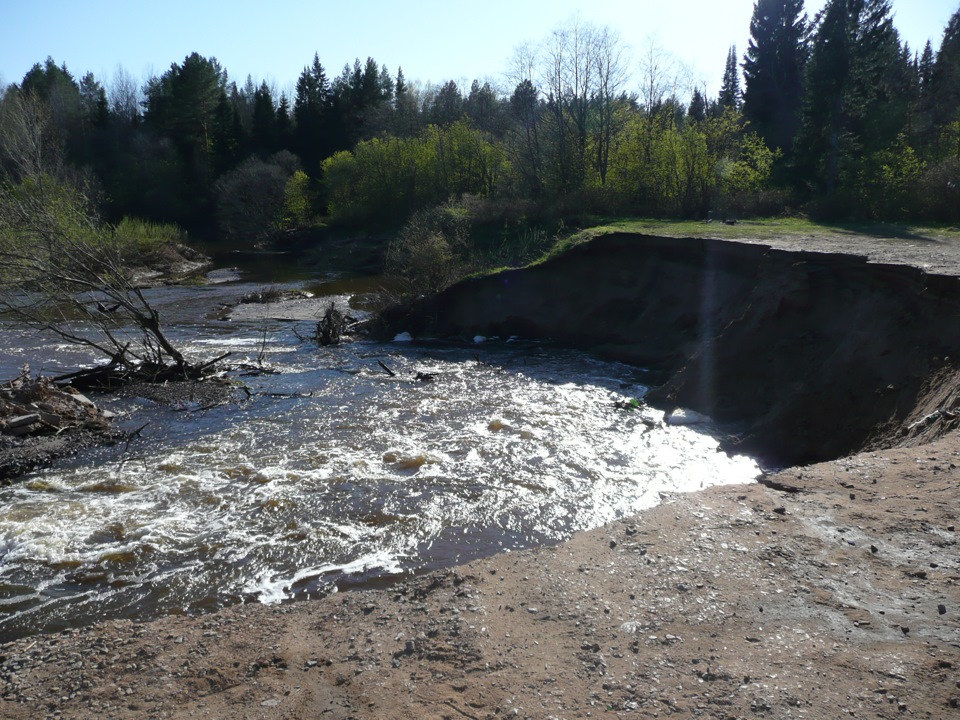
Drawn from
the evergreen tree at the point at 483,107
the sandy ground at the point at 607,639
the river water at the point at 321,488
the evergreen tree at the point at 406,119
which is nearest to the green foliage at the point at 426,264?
the river water at the point at 321,488

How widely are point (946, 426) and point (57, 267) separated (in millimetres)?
13156

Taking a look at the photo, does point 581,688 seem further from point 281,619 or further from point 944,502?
point 944,502

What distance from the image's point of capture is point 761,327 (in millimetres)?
11945

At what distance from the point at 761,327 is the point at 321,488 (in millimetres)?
7997

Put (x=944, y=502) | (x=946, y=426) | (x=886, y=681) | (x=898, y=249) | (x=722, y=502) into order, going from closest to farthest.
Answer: (x=886, y=681) < (x=944, y=502) < (x=722, y=502) < (x=946, y=426) < (x=898, y=249)

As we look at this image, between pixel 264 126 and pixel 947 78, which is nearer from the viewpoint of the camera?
pixel 947 78

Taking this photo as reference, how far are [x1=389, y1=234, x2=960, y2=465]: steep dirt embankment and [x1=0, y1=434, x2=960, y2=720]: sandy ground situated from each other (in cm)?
293

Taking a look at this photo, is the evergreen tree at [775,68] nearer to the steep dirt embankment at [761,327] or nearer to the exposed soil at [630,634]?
the steep dirt embankment at [761,327]

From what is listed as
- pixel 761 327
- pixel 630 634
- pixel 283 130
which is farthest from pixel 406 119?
pixel 630 634

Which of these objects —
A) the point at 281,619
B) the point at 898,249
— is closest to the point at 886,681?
the point at 281,619

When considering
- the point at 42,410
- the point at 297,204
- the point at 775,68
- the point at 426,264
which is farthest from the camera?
the point at 297,204

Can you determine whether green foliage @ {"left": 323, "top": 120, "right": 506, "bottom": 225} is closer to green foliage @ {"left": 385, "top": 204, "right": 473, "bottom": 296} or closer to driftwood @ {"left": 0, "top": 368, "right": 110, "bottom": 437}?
green foliage @ {"left": 385, "top": 204, "right": 473, "bottom": 296}

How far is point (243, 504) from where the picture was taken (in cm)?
773

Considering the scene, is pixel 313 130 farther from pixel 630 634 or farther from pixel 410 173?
pixel 630 634
